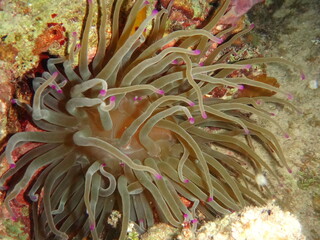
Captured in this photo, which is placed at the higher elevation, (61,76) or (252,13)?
(61,76)

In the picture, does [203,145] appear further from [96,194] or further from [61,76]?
[61,76]

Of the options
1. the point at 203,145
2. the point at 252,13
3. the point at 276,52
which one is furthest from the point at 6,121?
the point at 252,13

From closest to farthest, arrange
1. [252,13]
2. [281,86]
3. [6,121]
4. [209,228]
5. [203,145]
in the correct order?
[209,228], [6,121], [203,145], [281,86], [252,13]

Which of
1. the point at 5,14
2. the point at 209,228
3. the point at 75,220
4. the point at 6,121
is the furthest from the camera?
the point at 75,220

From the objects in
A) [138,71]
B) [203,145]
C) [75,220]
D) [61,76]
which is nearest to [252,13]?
[203,145]

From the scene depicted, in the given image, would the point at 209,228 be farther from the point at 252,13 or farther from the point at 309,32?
the point at 252,13

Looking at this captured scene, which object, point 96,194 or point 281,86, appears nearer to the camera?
point 96,194

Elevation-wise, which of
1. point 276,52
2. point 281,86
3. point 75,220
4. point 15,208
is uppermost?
point 15,208
